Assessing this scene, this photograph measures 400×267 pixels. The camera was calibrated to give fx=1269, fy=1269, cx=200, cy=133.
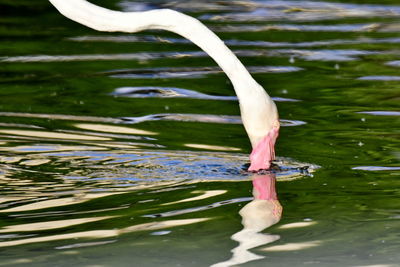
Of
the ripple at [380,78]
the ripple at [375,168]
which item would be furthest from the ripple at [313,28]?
the ripple at [375,168]

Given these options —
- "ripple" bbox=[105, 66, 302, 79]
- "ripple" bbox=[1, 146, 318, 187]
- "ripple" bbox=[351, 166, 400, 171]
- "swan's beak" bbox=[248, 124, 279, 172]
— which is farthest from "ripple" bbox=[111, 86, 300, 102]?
"swan's beak" bbox=[248, 124, 279, 172]

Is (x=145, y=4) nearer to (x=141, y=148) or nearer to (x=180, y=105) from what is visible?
(x=180, y=105)

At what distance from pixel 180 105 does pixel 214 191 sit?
2.83 meters

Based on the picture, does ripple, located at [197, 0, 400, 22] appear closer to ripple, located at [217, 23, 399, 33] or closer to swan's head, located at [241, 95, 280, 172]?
ripple, located at [217, 23, 399, 33]

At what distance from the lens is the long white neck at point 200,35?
7.19 m

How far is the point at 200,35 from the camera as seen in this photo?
23.8ft

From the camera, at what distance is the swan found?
7188 millimetres

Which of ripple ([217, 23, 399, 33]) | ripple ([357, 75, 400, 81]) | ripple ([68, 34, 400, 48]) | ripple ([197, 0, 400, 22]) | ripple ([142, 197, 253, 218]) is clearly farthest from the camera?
ripple ([197, 0, 400, 22])

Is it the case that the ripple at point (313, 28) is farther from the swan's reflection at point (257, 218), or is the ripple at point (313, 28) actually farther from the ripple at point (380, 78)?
the swan's reflection at point (257, 218)

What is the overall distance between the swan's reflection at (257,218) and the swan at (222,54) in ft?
0.65

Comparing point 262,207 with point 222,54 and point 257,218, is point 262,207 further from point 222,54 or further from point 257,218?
point 222,54

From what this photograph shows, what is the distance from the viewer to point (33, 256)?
5.81 meters

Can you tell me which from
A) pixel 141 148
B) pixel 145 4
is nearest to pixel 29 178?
pixel 141 148

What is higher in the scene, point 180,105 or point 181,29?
point 181,29
